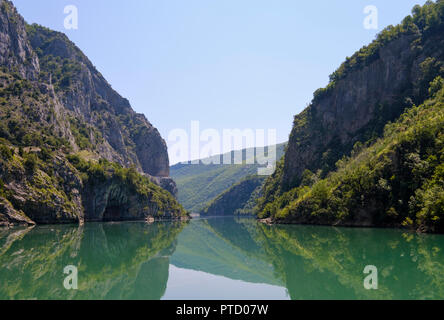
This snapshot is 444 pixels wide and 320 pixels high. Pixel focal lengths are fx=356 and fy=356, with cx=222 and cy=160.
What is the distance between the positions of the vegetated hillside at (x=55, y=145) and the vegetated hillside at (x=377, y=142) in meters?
51.6

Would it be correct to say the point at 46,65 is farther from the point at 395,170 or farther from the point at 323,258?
the point at 323,258

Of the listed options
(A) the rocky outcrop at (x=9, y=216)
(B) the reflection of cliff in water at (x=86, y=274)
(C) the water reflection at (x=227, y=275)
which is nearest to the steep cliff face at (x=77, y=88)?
(A) the rocky outcrop at (x=9, y=216)

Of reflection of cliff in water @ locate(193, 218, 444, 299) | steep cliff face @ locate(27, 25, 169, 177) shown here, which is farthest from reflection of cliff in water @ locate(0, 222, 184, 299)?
steep cliff face @ locate(27, 25, 169, 177)

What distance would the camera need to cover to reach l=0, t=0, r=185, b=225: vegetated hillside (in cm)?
7531

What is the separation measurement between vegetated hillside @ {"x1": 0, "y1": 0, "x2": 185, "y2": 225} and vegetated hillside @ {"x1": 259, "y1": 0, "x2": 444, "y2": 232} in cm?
5156

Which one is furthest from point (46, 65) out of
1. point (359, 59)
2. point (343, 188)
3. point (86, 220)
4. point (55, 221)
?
point (343, 188)

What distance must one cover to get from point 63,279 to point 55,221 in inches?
2747

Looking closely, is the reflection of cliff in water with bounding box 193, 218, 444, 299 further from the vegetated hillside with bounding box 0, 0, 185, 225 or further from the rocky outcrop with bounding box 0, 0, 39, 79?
the rocky outcrop with bounding box 0, 0, 39, 79

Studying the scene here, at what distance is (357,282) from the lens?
1670cm

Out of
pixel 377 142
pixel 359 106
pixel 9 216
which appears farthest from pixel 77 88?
pixel 377 142

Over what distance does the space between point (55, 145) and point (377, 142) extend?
3348 inches

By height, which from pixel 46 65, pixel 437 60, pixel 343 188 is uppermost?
pixel 46 65

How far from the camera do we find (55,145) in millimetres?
99688

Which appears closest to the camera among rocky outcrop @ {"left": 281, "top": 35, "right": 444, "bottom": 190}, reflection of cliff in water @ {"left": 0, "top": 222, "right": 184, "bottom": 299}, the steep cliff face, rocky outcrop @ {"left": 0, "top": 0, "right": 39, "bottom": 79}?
reflection of cliff in water @ {"left": 0, "top": 222, "right": 184, "bottom": 299}
